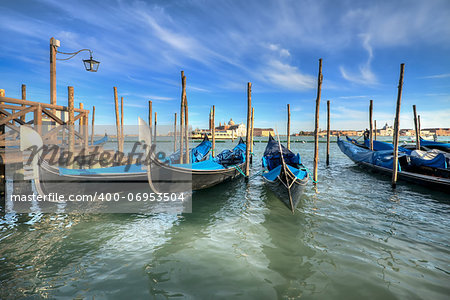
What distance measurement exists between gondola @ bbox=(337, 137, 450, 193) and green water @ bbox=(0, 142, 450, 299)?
Result: 9.03ft

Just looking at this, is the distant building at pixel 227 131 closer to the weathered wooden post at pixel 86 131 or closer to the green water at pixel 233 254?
the weathered wooden post at pixel 86 131

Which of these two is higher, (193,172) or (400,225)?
(193,172)

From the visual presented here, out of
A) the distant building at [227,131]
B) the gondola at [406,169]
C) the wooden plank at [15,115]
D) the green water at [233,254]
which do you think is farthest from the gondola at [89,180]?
the distant building at [227,131]

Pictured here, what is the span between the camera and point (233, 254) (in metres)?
3.83

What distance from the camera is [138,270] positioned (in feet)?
10.9

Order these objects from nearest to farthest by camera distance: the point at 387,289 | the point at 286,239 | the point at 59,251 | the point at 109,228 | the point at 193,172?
the point at 387,289
the point at 59,251
the point at 286,239
the point at 109,228
the point at 193,172

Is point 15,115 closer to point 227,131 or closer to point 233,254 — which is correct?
point 233,254

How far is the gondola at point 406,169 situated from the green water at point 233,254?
2.75 metres

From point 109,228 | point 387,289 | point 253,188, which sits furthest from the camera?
point 253,188

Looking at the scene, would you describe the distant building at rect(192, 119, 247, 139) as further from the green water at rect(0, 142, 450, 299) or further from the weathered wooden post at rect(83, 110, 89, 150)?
the green water at rect(0, 142, 450, 299)

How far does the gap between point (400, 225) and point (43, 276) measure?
7.09 metres

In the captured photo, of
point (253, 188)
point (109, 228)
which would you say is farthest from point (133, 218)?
point (253, 188)

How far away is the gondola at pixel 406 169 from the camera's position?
840cm

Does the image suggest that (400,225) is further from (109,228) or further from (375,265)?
(109,228)
